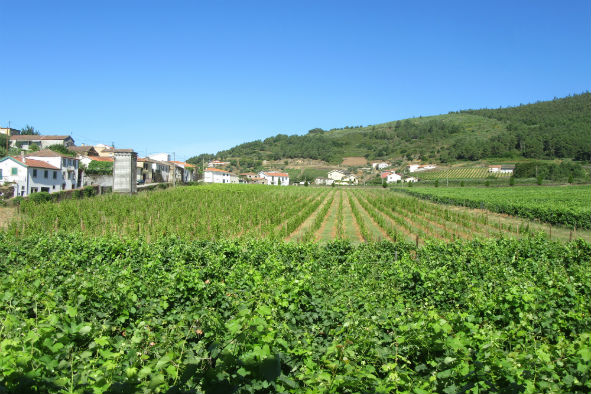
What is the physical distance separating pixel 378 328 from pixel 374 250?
7062 millimetres

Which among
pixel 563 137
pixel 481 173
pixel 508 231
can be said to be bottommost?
pixel 508 231

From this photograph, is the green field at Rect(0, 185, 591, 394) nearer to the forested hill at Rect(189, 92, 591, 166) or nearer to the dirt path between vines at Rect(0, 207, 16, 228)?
the dirt path between vines at Rect(0, 207, 16, 228)

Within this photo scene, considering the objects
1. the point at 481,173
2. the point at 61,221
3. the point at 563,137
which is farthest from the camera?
the point at 563,137

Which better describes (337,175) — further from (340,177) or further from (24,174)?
(24,174)

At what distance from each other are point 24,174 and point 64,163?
832 cm

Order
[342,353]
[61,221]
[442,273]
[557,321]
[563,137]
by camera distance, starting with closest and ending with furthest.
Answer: [342,353] < [557,321] < [442,273] < [61,221] < [563,137]

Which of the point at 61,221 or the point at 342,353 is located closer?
the point at 342,353

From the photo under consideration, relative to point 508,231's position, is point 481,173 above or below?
above

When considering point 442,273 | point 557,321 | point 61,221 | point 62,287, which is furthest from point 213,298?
point 61,221

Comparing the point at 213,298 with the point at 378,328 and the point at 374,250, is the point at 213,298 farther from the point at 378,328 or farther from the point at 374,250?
the point at 374,250

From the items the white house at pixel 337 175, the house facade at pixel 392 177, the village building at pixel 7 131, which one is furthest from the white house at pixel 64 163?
the white house at pixel 337 175

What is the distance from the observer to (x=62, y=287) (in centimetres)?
614

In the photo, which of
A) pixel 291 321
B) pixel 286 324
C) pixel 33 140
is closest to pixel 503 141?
pixel 33 140

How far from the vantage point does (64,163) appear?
50.7m
